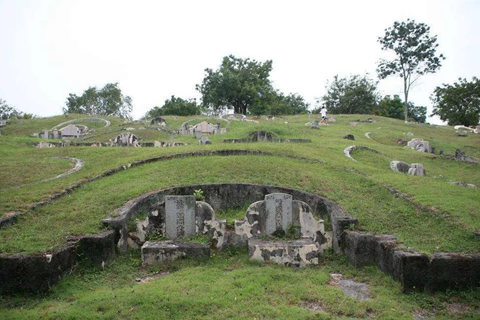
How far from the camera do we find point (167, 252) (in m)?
7.91

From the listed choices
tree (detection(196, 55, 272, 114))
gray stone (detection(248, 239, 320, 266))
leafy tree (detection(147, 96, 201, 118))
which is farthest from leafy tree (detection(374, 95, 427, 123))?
gray stone (detection(248, 239, 320, 266))

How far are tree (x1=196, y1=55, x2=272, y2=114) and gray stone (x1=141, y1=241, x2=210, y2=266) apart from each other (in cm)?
3701

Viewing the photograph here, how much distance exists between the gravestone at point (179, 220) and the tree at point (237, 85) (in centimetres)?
3590

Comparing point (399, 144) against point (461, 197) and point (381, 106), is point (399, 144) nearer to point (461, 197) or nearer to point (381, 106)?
point (461, 197)

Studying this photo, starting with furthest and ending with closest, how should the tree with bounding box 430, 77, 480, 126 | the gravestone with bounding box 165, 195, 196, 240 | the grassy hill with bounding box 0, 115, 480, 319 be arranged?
the tree with bounding box 430, 77, 480, 126
the gravestone with bounding box 165, 195, 196, 240
the grassy hill with bounding box 0, 115, 480, 319

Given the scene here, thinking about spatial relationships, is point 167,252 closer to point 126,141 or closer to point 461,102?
point 126,141

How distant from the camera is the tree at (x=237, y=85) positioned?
44.0 meters

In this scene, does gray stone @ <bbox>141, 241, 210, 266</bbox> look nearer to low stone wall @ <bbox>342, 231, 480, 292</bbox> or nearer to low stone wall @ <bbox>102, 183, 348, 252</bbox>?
low stone wall @ <bbox>102, 183, 348, 252</bbox>

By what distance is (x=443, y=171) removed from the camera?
57.5 ft

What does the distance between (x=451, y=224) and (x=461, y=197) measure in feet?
9.01

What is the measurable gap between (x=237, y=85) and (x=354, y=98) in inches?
709

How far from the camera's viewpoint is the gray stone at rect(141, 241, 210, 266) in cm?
791

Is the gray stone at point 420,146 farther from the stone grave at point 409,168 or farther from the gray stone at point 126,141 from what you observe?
the gray stone at point 126,141

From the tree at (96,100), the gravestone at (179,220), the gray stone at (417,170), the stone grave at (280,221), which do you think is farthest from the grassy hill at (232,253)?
the tree at (96,100)
